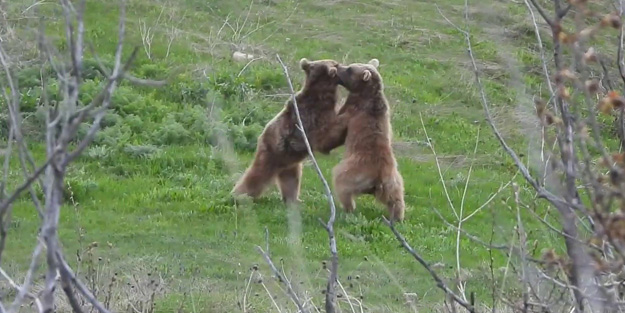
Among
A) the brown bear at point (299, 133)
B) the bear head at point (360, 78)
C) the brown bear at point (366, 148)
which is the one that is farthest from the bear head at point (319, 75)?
the brown bear at point (366, 148)

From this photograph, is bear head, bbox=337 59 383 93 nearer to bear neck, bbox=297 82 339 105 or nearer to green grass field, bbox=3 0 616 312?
bear neck, bbox=297 82 339 105

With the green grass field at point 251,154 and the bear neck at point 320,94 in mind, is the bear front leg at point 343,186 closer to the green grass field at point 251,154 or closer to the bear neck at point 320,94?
the green grass field at point 251,154

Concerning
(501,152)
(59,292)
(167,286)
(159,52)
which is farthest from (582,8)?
(159,52)

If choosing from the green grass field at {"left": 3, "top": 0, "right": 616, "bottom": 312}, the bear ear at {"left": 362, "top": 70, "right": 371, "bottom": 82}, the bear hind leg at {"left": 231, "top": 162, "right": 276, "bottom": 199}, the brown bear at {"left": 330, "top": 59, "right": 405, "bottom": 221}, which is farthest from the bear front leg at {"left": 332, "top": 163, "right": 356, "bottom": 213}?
the bear ear at {"left": 362, "top": 70, "right": 371, "bottom": 82}

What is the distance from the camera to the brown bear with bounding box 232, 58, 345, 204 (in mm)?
10414

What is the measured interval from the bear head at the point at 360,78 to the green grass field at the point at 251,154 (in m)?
1.24

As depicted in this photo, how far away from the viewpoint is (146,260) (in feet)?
29.6

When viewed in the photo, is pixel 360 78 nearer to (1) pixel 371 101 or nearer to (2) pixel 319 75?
(1) pixel 371 101

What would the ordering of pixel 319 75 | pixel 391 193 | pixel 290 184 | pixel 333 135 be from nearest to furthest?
pixel 391 193, pixel 333 135, pixel 319 75, pixel 290 184

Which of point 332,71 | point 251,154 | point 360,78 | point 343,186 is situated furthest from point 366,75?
point 251,154

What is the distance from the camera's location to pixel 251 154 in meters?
13.0

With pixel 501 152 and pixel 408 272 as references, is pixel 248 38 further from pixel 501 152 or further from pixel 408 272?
pixel 408 272

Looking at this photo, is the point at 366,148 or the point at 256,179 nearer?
the point at 366,148

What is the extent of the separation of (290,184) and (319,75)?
118 centimetres
